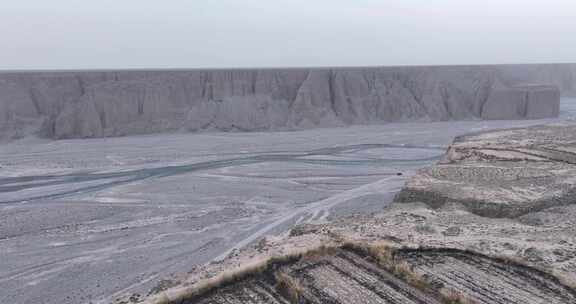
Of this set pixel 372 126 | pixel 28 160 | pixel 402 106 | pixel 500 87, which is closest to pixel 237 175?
pixel 28 160

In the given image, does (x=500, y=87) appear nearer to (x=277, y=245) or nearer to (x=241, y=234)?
(x=241, y=234)

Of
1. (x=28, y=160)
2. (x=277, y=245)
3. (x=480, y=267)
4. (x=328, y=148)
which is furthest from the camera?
(x=328, y=148)

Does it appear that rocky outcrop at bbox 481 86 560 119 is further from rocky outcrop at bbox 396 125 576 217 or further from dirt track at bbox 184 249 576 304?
dirt track at bbox 184 249 576 304

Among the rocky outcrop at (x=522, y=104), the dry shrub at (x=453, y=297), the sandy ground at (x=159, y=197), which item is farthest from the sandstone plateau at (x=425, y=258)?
the rocky outcrop at (x=522, y=104)

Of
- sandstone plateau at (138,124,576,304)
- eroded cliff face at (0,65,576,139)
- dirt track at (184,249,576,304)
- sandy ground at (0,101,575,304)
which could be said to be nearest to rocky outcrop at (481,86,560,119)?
eroded cliff face at (0,65,576,139)

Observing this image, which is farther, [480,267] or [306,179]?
[306,179]

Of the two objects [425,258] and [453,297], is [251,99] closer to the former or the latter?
[425,258]
